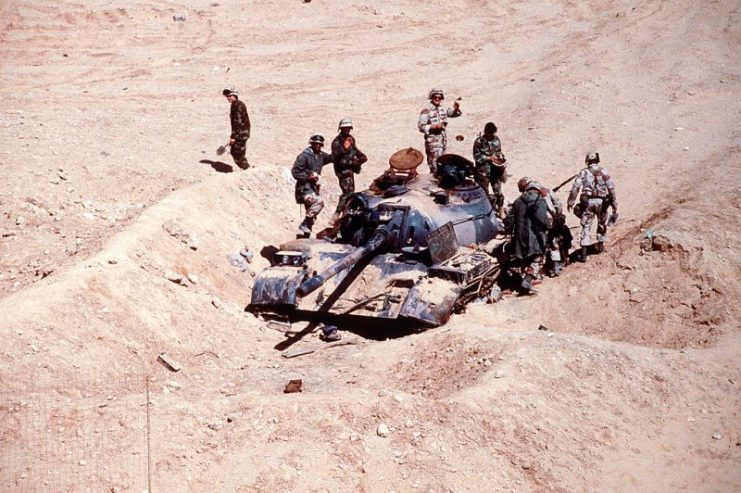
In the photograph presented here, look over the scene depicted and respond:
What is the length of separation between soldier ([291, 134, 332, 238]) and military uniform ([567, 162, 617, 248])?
167 inches

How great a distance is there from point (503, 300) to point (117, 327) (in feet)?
19.0

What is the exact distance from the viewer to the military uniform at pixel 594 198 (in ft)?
42.1

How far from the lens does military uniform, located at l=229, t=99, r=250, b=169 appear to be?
50.6 ft

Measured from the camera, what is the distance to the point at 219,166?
53.6 ft

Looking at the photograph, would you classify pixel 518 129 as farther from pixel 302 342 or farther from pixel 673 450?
pixel 673 450

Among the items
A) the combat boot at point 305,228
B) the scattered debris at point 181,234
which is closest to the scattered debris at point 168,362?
the scattered debris at point 181,234

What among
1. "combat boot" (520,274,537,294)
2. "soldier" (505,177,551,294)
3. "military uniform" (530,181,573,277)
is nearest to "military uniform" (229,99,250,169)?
"soldier" (505,177,551,294)

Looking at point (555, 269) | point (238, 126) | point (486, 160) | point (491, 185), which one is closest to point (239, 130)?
point (238, 126)

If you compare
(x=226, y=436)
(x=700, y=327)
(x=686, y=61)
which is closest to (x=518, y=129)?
(x=686, y=61)

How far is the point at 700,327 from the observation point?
1059 centimetres

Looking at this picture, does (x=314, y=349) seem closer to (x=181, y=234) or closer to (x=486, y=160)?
(x=181, y=234)

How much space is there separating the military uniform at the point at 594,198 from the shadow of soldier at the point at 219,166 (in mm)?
7171

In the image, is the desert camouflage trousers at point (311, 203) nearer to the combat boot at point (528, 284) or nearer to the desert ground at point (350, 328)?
the desert ground at point (350, 328)

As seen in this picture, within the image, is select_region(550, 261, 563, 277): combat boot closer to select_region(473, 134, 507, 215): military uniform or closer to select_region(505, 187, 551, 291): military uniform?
select_region(505, 187, 551, 291): military uniform
